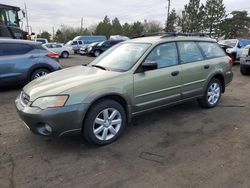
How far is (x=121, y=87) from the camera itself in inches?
162

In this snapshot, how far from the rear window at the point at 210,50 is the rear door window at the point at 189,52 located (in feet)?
0.63

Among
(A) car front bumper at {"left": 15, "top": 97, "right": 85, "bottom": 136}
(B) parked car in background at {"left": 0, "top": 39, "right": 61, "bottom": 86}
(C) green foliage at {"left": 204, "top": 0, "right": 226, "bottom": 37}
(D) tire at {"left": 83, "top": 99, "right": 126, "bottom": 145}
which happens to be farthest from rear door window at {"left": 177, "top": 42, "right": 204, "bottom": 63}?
(C) green foliage at {"left": 204, "top": 0, "right": 226, "bottom": 37}

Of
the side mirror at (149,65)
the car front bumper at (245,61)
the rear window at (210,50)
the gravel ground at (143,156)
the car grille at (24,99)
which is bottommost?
the gravel ground at (143,156)

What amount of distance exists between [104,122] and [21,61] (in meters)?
4.73

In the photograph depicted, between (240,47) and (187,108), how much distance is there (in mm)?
10365

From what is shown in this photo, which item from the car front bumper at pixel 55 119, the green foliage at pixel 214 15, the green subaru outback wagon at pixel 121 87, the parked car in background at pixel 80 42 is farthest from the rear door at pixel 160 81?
the green foliage at pixel 214 15

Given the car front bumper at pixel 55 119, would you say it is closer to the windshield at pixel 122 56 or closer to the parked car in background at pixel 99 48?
the windshield at pixel 122 56

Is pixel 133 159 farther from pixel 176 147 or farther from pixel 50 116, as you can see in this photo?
pixel 50 116

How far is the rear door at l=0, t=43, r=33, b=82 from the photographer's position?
24.4 feet

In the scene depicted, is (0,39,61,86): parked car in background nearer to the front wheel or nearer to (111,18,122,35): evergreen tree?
the front wheel

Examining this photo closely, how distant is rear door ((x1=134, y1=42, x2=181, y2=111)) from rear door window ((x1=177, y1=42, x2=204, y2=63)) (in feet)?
0.53

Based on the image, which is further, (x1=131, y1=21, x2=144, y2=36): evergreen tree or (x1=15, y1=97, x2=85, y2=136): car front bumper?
(x1=131, y1=21, x2=144, y2=36): evergreen tree

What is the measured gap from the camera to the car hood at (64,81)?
3.81m

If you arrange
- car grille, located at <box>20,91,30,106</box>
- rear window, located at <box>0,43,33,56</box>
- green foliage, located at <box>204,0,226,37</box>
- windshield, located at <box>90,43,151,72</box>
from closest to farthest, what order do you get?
car grille, located at <box>20,91,30,106</box>, windshield, located at <box>90,43,151,72</box>, rear window, located at <box>0,43,33,56</box>, green foliage, located at <box>204,0,226,37</box>
